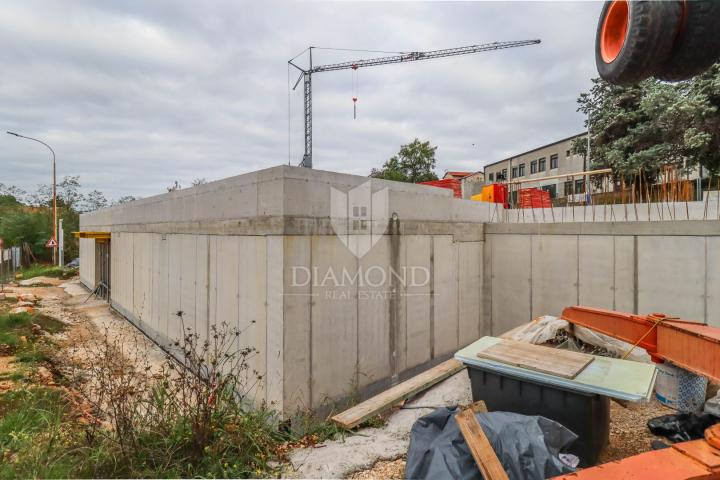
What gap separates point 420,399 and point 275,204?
3.36 m

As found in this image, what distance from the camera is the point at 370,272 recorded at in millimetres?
5797

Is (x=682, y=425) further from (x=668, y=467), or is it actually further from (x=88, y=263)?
(x=88, y=263)

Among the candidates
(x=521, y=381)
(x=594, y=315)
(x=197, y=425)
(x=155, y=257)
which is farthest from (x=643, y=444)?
(x=155, y=257)

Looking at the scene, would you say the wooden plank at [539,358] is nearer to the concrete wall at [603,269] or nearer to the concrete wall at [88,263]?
the concrete wall at [603,269]

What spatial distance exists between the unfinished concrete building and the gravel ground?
1678mm

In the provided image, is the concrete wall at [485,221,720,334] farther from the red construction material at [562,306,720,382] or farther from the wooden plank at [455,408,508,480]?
the wooden plank at [455,408,508,480]

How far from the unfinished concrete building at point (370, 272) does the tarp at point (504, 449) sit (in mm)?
2266

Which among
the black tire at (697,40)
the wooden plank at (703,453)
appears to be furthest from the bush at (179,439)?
the black tire at (697,40)

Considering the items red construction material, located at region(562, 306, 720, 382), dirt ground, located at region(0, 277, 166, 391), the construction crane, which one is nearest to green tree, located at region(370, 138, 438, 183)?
the construction crane

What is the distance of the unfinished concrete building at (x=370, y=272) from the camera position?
4.88 metres

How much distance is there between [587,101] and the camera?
16.8 m

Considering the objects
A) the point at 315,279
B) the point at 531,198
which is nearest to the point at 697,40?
the point at 315,279

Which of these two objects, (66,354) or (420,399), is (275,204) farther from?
(66,354)

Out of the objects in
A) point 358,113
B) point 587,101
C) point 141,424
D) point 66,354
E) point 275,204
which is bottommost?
point 66,354
